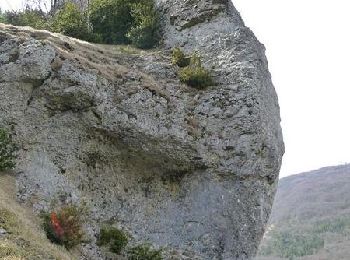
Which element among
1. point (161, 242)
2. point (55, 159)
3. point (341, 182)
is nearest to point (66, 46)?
point (55, 159)

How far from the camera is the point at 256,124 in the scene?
24359mm

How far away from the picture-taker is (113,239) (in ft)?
65.3

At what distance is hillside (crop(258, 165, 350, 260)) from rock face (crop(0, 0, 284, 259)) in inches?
3831

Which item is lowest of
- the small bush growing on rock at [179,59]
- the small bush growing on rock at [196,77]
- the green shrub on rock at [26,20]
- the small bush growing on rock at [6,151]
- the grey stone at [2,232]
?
the grey stone at [2,232]

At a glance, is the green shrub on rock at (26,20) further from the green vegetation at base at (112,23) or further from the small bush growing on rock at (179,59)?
the small bush growing on rock at (179,59)

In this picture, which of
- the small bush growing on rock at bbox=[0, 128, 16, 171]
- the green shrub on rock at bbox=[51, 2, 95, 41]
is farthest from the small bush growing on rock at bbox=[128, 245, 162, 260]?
the green shrub on rock at bbox=[51, 2, 95, 41]

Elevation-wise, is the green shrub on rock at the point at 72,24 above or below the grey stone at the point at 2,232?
above

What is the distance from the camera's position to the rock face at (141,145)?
2127 centimetres

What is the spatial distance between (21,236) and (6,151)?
593 centimetres

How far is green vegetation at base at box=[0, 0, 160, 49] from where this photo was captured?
31406 millimetres

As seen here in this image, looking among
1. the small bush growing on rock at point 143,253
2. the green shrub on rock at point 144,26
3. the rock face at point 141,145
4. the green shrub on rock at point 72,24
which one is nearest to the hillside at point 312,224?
the green shrub on rock at point 144,26

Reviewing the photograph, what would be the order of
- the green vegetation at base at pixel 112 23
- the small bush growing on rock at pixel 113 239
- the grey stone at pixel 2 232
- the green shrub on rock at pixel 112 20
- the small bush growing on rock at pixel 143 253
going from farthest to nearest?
the green shrub on rock at pixel 112 20
the green vegetation at base at pixel 112 23
the small bush growing on rock at pixel 143 253
the small bush growing on rock at pixel 113 239
the grey stone at pixel 2 232

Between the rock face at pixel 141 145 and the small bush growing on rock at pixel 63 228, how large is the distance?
3.55ft

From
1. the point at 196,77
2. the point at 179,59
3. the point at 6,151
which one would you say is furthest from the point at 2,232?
the point at 179,59
